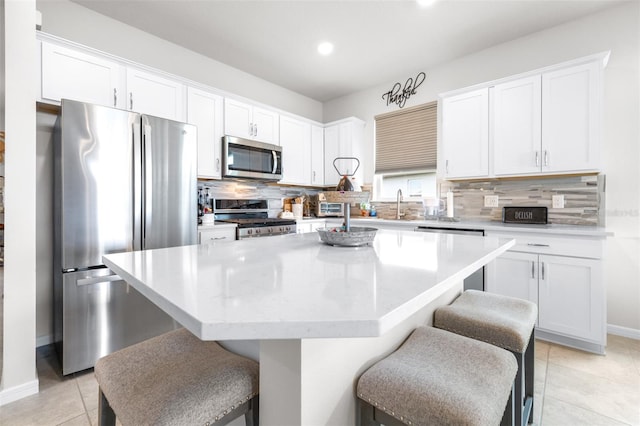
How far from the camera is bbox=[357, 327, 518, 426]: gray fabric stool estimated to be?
746 mm

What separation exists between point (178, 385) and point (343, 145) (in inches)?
148

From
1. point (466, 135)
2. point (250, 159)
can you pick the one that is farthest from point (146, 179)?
point (466, 135)

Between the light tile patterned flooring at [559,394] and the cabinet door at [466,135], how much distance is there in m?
1.71

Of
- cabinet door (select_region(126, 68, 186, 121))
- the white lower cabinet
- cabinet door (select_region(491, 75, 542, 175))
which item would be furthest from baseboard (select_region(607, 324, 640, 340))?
cabinet door (select_region(126, 68, 186, 121))

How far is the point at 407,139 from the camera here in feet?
12.9

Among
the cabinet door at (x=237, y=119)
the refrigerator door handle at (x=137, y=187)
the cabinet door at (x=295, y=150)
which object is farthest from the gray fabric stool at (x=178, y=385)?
the cabinet door at (x=295, y=150)

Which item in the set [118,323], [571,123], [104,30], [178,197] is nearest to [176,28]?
[104,30]

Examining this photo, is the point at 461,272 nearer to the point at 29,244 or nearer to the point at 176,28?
the point at 29,244

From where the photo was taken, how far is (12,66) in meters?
1.71

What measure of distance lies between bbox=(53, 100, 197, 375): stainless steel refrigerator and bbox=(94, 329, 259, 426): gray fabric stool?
1.35 m

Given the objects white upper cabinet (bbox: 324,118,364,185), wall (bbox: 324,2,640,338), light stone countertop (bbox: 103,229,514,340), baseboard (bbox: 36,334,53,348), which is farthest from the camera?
white upper cabinet (bbox: 324,118,364,185)

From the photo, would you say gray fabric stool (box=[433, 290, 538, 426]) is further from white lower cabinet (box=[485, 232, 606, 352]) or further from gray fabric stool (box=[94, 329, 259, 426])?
white lower cabinet (box=[485, 232, 606, 352])

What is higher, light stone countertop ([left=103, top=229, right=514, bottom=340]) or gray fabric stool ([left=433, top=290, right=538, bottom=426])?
light stone countertop ([left=103, top=229, right=514, bottom=340])

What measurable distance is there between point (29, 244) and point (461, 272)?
2.33 metres
